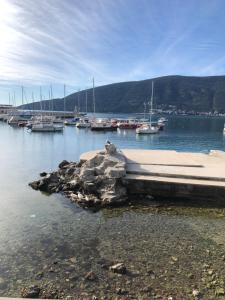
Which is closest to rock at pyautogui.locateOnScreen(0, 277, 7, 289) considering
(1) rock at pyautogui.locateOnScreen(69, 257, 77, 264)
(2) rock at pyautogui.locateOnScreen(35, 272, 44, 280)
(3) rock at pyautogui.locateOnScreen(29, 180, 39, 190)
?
(2) rock at pyautogui.locateOnScreen(35, 272, 44, 280)

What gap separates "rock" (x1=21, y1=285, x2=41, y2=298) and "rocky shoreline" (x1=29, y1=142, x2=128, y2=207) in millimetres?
8378

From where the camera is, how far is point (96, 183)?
1952 cm

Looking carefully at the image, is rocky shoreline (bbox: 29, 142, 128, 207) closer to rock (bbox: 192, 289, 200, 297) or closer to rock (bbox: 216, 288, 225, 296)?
rock (bbox: 192, 289, 200, 297)

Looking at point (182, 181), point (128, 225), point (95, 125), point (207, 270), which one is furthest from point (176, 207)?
point (95, 125)

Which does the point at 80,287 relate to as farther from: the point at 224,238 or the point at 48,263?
the point at 224,238

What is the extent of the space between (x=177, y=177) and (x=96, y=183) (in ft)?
15.9

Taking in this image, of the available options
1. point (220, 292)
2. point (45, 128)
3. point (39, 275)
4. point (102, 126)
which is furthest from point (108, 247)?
point (102, 126)

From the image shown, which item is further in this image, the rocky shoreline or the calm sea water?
the rocky shoreline

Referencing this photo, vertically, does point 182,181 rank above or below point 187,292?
above

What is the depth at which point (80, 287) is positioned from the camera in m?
9.52

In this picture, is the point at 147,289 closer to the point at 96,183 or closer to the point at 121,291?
the point at 121,291

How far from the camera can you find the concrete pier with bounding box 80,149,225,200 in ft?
59.9

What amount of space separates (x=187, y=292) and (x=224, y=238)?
452 centimetres

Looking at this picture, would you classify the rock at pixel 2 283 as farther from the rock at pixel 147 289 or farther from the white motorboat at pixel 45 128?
the white motorboat at pixel 45 128
